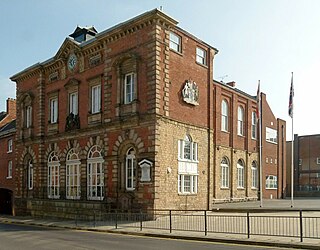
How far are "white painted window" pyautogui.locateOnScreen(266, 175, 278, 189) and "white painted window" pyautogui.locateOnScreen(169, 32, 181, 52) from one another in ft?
81.7

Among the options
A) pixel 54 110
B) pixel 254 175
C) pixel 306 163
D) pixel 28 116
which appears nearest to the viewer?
pixel 54 110

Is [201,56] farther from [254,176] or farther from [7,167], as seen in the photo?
[7,167]

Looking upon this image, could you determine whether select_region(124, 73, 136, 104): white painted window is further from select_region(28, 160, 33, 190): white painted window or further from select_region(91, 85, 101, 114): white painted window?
A: select_region(28, 160, 33, 190): white painted window

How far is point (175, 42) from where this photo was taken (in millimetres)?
28578

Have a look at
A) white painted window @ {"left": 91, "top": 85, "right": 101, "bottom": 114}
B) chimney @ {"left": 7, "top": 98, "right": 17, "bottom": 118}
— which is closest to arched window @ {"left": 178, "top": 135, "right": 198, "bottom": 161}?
white painted window @ {"left": 91, "top": 85, "right": 101, "bottom": 114}

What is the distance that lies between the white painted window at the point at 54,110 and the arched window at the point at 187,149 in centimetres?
1295

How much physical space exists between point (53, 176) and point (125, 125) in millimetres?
11209

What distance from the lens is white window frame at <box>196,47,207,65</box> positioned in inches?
1214

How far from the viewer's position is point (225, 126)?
4038 cm

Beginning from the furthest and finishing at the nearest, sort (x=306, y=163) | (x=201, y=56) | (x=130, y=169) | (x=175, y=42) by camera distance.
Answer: (x=306, y=163) < (x=201, y=56) < (x=175, y=42) < (x=130, y=169)

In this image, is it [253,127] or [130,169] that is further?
[253,127]

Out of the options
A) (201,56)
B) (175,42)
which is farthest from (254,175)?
(175,42)

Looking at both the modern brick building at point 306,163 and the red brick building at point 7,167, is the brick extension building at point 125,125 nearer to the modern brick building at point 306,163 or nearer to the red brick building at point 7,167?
the red brick building at point 7,167

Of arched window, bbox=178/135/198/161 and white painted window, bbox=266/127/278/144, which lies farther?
white painted window, bbox=266/127/278/144
